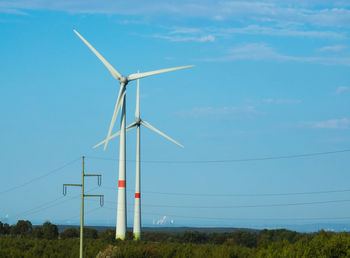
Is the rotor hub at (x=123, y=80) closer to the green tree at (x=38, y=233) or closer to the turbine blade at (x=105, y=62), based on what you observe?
the turbine blade at (x=105, y=62)

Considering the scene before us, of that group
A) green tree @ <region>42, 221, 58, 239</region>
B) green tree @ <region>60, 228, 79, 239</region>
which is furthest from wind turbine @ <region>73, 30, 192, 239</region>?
green tree @ <region>60, 228, 79, 239</region>

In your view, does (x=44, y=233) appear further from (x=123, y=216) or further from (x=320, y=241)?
(x=320, y=241)

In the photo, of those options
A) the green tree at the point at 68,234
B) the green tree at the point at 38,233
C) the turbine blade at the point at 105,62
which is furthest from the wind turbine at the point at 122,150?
the green tree at the point at 38,233

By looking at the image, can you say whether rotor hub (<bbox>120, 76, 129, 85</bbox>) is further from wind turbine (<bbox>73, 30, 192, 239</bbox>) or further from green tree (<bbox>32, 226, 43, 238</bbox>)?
green tree (<bbox>32, 226, 43, 238</bbox>)

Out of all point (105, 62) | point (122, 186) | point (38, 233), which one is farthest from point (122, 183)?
point (38, 233)

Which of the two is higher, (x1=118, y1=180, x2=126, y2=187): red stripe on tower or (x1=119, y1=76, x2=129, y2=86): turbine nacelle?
(x1=119, y1=76, x2=129, y2=86): turbine nacelle

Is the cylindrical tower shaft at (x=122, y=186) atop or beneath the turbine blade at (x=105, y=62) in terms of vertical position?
beneath

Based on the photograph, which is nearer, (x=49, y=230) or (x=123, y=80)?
(x=123, y=80)

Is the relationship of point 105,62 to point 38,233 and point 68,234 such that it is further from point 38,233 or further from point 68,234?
point 38,233

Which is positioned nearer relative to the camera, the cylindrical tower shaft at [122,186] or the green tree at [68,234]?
the cylindrical tower shaft at [122,186]

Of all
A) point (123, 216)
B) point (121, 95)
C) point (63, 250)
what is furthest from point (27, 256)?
point (121, 95)

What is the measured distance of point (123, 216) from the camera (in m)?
107

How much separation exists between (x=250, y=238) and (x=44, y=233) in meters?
64.8

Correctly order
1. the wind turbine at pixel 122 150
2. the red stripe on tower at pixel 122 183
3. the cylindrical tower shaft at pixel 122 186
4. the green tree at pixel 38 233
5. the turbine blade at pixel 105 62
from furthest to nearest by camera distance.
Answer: the green tree at pixel 38 233, the red stripe on tower at pixel 122 183, the cylindrical tower shaft at pixel 122 186, the wind turbine at pixel 122 150, the turbine blade at pixel 105 62
